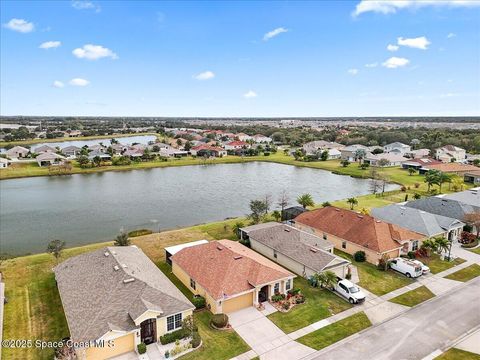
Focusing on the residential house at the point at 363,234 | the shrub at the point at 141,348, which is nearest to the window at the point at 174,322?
the shrub at the point at 141,348

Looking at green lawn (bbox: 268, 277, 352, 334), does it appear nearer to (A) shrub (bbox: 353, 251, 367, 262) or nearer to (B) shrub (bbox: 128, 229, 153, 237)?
(A) shrub (bbox: 353, 251, 367, 262)

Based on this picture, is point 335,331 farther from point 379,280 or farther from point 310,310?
point 379,280

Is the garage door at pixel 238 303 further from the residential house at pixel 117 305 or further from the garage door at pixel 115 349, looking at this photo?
the garage door at pixel 115 349

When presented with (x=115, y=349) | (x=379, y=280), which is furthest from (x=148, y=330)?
(x=379, y=280)

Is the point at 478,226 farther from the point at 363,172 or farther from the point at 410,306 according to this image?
the point at 363,172

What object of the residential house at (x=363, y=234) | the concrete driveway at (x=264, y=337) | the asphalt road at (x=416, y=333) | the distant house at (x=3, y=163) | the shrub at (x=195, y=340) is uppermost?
the distant house at (x=3, y=163)
